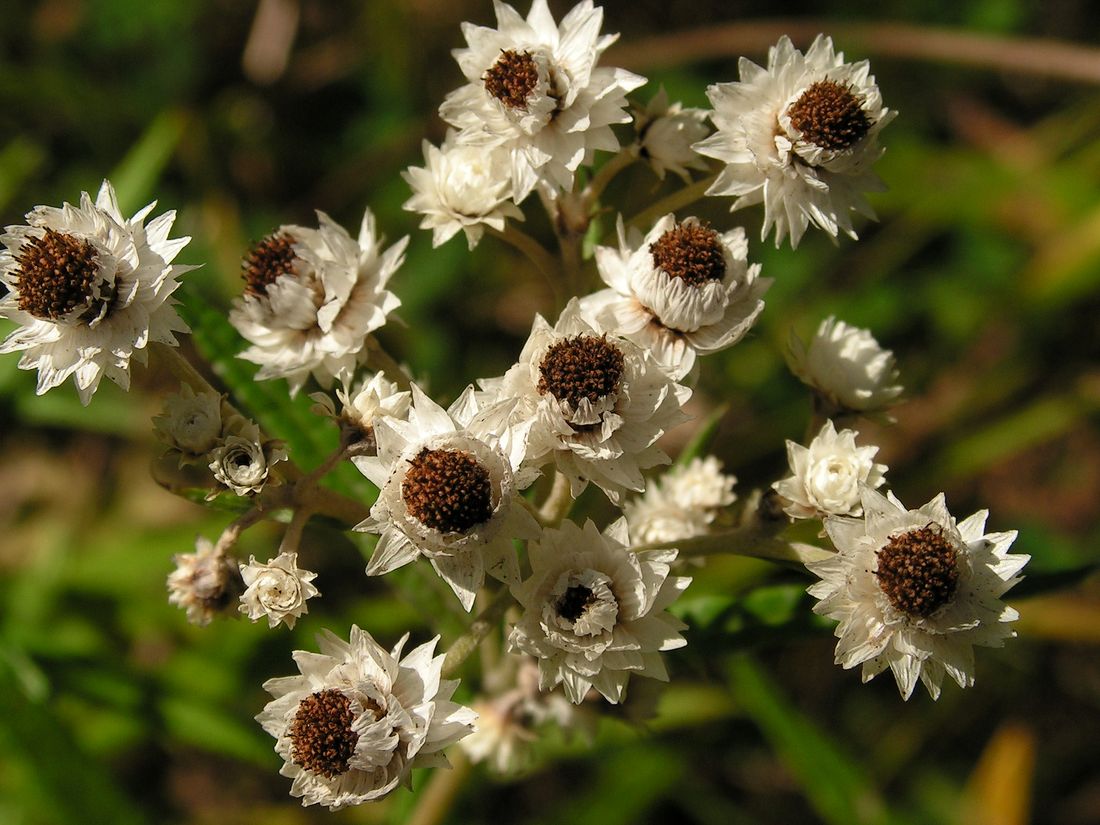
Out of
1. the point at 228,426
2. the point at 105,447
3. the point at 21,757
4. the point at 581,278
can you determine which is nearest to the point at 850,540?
the point at 581,278

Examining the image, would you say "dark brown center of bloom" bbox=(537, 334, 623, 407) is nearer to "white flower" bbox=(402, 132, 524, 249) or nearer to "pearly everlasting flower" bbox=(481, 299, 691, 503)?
"pearly everlasting flower" bbox=(481, 299, 691, 503)

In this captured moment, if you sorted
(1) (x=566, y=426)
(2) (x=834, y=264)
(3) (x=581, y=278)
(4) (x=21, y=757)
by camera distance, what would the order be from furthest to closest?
(2) (x=834, y=264) < (4) (x=21, y=757) < (3) (x=581, y=278) < (1) (x=566, y=426)

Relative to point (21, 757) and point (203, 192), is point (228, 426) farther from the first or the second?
point (203, 192)

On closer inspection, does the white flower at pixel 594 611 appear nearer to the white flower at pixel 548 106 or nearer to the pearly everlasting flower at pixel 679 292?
the pearly everlasting flower at pixel 679 292

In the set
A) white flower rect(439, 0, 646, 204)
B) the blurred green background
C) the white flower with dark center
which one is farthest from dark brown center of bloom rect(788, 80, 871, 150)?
the blurred green background

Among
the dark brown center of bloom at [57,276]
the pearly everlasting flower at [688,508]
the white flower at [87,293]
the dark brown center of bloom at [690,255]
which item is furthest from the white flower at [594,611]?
the dark brown center of bloom at [57,276]

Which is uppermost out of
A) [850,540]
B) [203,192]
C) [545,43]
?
[545,43]

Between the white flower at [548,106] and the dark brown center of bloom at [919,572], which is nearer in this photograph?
the dark brown center of bloom at [919,572]
